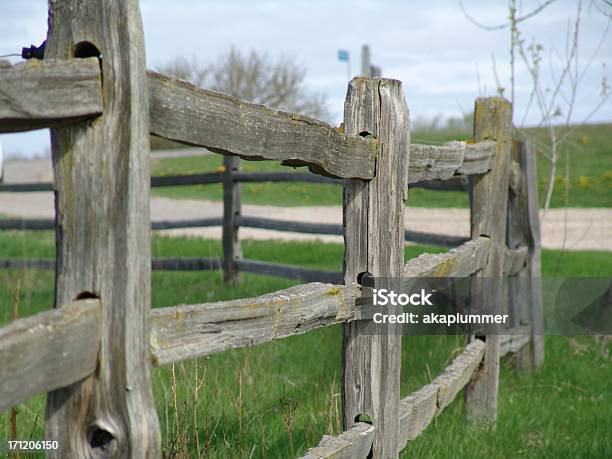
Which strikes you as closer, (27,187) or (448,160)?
(448,160)

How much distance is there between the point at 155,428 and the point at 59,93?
76 centimetres

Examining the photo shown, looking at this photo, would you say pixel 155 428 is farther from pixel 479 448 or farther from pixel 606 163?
pixel 606 163

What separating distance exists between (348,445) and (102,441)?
1206mm

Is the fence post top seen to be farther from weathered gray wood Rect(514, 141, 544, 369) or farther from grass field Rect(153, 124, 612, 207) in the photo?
grass field Rect(153, 124, 612, 207)

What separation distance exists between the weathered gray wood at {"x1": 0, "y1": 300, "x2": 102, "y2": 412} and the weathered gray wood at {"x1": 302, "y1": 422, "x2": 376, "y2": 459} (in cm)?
107

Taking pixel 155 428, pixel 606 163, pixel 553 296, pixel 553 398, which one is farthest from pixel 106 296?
pixel 606 163

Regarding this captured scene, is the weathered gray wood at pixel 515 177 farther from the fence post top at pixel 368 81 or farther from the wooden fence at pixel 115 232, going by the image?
the wooden fence at pixel 115 232

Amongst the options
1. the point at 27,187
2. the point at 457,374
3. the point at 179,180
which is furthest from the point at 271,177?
the point at 457,374

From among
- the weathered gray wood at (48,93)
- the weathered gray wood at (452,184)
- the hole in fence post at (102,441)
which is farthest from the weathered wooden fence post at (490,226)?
the weathered gray wood at (48,93)

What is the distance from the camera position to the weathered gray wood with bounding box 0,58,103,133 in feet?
5.29

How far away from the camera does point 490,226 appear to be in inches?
195

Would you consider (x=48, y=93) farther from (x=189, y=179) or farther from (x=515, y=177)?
(x=189, y=179)

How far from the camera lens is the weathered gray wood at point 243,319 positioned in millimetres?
1918

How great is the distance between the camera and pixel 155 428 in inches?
71.9
